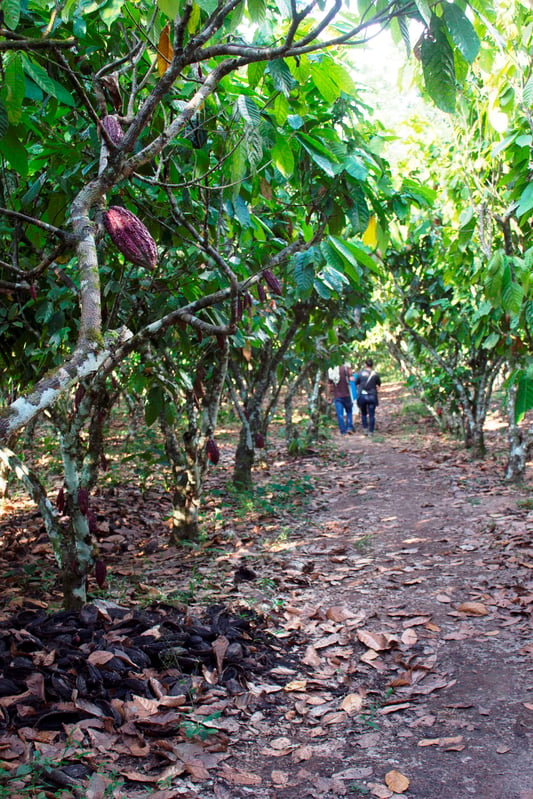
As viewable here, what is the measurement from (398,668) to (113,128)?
2630 millimetres

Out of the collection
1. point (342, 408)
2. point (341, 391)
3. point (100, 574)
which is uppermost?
point (341, 391)

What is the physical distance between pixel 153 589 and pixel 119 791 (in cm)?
202

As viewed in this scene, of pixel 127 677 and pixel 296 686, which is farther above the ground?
pixel 127 677

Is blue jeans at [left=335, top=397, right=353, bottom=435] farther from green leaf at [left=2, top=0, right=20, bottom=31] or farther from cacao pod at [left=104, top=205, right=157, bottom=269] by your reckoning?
green leaf at [left=2, top=0, right=20, bottom=31]

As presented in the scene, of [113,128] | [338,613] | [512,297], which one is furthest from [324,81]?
[338,613]

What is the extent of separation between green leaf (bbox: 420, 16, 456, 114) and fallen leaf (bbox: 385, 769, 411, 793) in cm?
210

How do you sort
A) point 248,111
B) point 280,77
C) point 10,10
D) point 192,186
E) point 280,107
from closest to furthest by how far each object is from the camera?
point 10,10 → point 280,77 → point 248,111 → point 280,107 → point 192,186

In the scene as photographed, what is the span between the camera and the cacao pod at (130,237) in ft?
6.19

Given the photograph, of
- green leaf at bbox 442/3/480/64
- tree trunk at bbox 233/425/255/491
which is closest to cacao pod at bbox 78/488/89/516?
green leaf at bbox 442/3/480/64

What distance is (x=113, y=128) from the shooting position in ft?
6.73

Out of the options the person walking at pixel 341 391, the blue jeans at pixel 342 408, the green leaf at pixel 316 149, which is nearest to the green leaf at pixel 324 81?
the green leaf at pixel 316 149

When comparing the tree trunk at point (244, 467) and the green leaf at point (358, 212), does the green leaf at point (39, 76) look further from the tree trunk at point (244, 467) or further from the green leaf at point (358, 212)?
→ the tree trunk at point (244, 467)

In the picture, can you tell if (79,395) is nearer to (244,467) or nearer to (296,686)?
(296,686)

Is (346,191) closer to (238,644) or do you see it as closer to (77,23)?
(77,23)
